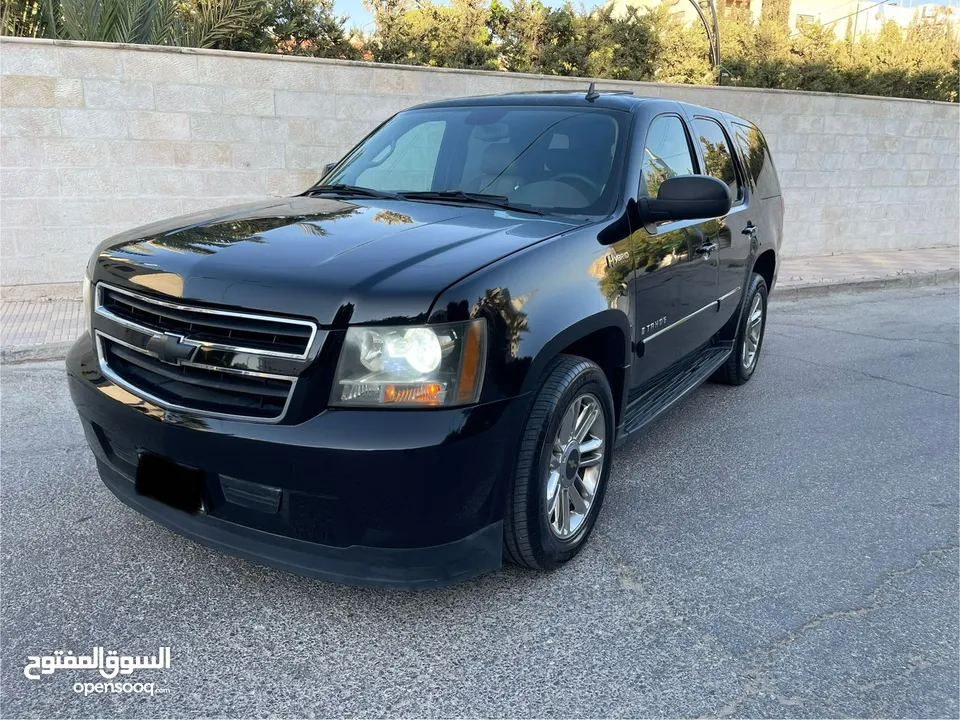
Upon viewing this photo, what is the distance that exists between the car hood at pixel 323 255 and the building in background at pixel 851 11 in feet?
59.6

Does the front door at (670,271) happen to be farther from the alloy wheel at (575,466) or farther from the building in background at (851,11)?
the building in background at (851,11)

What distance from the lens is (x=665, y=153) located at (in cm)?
392

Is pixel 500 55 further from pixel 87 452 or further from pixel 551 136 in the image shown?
pixel 87 452

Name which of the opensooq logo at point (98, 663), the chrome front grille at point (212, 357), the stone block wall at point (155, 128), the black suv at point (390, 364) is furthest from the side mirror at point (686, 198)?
the stone block wall at point (155, 128)

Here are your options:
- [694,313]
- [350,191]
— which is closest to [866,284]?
[694,313]

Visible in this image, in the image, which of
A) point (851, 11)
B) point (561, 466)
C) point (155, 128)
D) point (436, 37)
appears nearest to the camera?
point (561, 466)

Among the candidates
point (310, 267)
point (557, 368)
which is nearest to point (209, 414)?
point (310, 267)

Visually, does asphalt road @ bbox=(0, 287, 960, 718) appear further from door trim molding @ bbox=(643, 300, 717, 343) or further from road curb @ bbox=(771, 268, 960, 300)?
road curb @ bbox=(771, 268, 960, 300)

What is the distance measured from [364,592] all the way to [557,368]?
1096 millimetres

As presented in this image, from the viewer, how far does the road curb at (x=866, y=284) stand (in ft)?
30.1

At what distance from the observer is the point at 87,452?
13.0 ft

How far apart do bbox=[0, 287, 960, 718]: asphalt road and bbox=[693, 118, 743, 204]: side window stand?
5.82 feet

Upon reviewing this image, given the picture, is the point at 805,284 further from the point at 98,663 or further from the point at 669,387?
the point at 98,663

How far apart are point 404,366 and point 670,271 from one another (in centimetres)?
182
